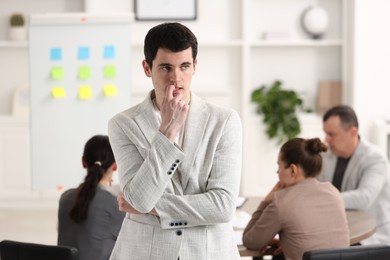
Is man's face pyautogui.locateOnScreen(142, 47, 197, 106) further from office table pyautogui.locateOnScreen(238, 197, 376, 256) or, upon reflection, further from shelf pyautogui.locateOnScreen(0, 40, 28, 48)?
shelf pyautogui.locateOnScreen(0, 40, 28, 48)

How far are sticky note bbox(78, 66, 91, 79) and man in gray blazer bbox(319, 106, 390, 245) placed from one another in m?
2.22

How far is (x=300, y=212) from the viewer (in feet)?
10.3

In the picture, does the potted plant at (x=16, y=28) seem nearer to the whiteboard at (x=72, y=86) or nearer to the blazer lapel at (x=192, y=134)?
the whiteboard at (x=72, y=86)

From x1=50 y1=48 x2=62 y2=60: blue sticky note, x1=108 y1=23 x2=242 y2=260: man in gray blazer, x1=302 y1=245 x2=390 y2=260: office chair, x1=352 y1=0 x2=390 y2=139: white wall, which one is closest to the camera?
x1=108 y1=23 x2=242 y2=260: man in gray blazer

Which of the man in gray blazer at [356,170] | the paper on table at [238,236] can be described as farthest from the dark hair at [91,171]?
the man in gray blazer at [356,170]

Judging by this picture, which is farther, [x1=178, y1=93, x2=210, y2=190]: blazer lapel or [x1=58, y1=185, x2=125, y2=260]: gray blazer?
[x1=58, y1=185, x2=125, y2=260]: gray blazer

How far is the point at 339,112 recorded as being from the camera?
14.0 ft

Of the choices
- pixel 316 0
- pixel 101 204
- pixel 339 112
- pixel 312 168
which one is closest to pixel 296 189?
pixel 312 168

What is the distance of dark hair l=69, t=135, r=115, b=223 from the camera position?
3275 mm

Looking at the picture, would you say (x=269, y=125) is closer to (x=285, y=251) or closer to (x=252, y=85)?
(x=252, y=85)

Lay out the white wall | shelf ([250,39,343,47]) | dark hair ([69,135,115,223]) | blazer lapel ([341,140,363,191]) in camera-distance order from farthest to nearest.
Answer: shelf ([250,39,343,47]) < the white wall < blazer lapel ([341,140,363,191]) < dark hair ([69,135,115,223])

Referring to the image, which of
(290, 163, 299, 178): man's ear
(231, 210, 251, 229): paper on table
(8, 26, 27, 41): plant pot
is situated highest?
(8, 26, 27, 41): plant pot

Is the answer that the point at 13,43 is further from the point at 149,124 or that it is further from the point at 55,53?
the point at 149,124

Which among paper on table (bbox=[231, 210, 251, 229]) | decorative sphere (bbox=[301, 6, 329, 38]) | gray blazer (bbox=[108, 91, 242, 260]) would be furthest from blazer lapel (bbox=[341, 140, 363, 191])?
decorative sphere (bbox=[301, 6, 329, 38])
